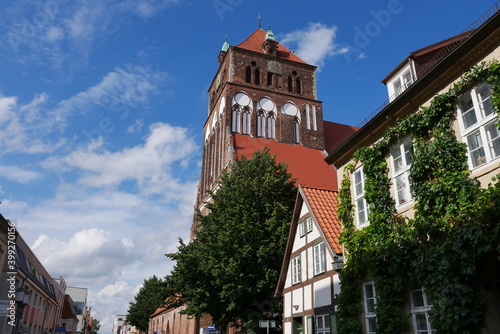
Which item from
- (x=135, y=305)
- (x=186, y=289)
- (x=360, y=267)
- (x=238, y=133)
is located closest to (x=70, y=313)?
(x=135, y=305)

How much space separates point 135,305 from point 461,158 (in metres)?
61.9

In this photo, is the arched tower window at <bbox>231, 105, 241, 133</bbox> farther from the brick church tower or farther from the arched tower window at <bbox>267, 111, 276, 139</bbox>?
the arched tower window at <bbox>267, 111, 276, 139</bbox>

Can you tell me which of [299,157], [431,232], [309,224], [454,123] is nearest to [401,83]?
[454,123]

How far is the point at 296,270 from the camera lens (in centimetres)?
1561

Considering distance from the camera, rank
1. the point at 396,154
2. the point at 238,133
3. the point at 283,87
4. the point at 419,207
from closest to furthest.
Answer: the point at 419,207
the point at 396,154
the point at 238,133
the point at 283,87

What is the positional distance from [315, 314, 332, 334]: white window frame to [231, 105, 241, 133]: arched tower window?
81.7 ft

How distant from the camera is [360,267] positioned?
36.1 ft

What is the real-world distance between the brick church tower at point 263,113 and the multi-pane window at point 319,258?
63.7 feet

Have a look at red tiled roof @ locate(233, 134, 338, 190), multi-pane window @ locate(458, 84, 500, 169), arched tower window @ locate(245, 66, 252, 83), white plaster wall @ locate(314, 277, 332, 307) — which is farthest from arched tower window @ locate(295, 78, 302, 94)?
multi-pane window @ locate(458, 84, 500, 169)

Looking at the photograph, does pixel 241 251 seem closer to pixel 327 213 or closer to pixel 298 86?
pixel 327 213

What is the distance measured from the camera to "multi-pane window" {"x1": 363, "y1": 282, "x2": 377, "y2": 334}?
34.8 ft

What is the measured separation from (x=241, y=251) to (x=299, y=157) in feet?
59.8

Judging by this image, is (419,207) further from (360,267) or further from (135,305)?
(135,305)

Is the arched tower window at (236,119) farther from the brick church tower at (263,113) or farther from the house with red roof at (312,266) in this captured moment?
the house with red roof at (312,266)
